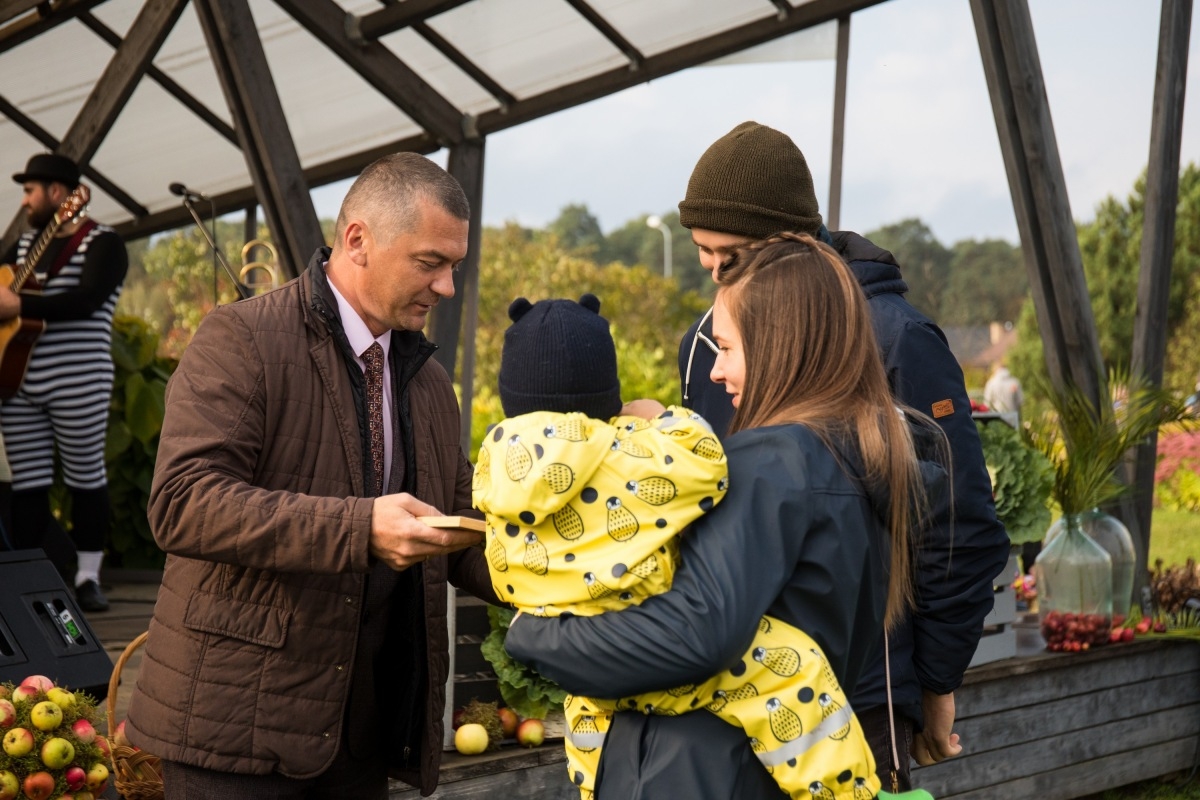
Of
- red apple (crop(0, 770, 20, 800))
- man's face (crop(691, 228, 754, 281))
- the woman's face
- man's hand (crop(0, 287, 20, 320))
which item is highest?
man's face (crop(691, 228, 754, 281))

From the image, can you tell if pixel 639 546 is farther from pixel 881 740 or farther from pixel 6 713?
pixel 6 713

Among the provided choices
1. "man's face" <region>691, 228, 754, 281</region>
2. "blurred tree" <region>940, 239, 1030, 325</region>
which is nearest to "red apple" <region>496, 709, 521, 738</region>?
"man's face" <region>691, 228, 754, 281</region>

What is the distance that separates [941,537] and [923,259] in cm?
3710

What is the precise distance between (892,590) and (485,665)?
71.5 inches

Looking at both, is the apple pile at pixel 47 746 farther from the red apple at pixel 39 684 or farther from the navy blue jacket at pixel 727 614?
the navy blue jacket at pixel 727 614

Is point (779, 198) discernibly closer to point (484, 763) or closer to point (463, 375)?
point (484, 763)

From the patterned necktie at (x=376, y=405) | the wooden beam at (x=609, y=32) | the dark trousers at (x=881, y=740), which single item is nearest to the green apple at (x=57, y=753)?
the patterned necktie at (x=376, y=405)

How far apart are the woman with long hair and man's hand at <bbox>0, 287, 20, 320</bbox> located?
3.38 meters

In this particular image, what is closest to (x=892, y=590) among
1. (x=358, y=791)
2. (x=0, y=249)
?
(x=358, y=791)

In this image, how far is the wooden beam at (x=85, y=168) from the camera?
606 centimetres

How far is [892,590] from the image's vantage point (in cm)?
162

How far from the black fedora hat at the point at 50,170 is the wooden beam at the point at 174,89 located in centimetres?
128

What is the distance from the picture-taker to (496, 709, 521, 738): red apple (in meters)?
3.17

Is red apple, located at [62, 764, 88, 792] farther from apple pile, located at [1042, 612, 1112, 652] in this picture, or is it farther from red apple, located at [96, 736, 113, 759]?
apple pile, located at [1042, 612, 1112, 652]
